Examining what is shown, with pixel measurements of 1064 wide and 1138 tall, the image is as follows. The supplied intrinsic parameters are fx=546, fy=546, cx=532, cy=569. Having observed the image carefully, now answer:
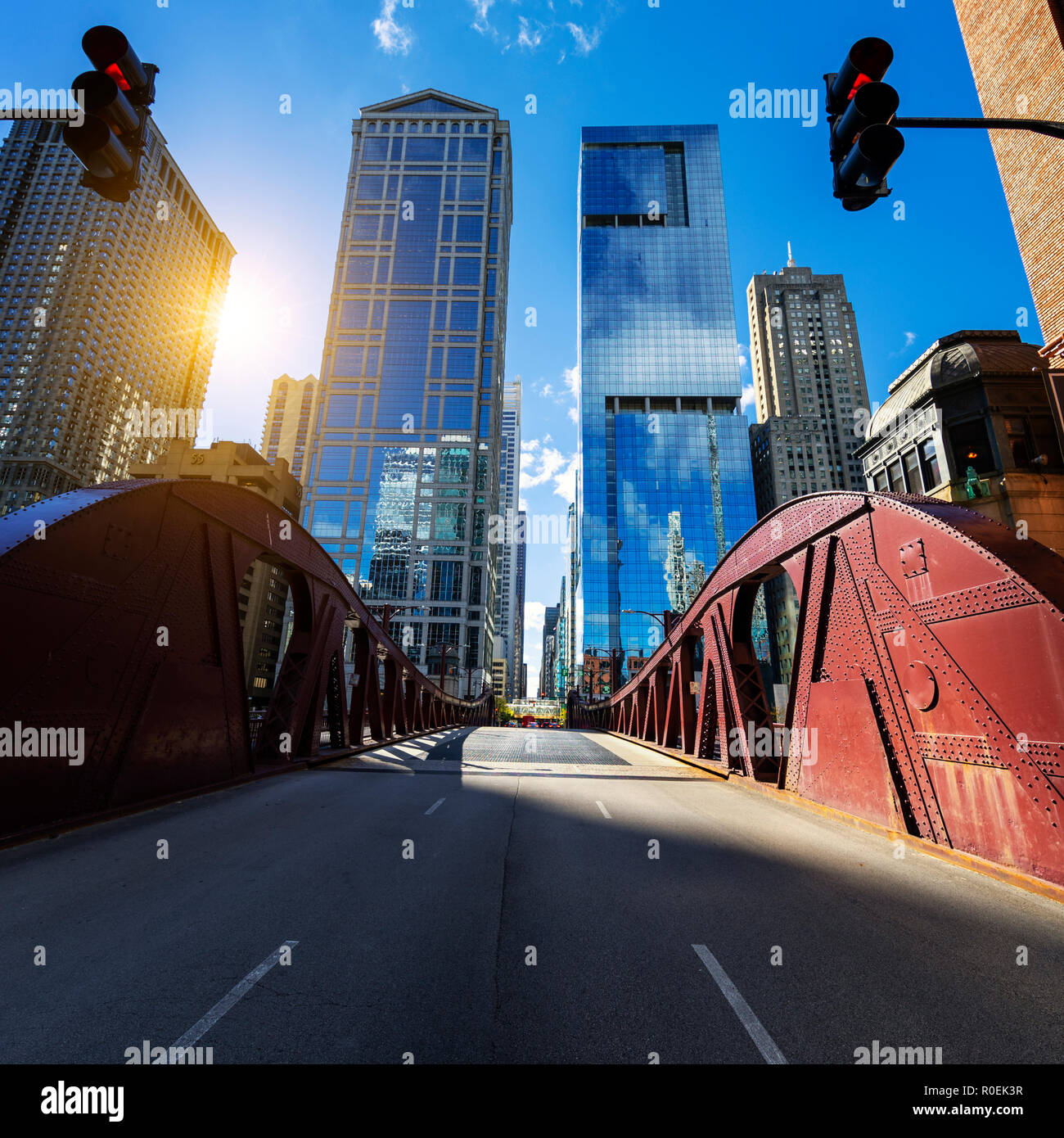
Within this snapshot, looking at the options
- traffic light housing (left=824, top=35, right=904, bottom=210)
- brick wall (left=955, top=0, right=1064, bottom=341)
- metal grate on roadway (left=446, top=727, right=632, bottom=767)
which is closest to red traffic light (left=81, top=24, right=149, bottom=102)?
traffic light housing (left=824, top=35, right=904, bottom=210)

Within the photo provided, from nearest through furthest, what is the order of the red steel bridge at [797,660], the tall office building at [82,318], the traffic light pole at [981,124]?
1. the traffic light pole at [981,124]
2. the red steel bridge at [797,660]
3. the tall office building at [82,318]

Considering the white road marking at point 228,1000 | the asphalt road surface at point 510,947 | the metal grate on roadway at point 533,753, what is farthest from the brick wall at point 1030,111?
the white road marking at point 228,1000

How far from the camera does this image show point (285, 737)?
13148 mm

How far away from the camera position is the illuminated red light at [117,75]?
13.3 feet

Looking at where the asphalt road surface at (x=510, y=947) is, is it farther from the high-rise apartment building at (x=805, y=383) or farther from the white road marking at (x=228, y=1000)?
the high-rise apartment building at (x=805, y=383)

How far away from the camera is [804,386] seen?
125m

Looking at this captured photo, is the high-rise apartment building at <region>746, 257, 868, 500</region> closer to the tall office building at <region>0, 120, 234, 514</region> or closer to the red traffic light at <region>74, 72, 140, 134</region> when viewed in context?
the red traffic light at <region>74, 72, 140, 134</region>

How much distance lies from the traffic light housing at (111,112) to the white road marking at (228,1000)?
5.27 meters

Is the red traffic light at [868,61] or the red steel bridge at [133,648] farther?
the red steel bridge at [133,648]

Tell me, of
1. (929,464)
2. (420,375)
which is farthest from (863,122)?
(420,375)

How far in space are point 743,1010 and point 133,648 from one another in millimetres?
8944

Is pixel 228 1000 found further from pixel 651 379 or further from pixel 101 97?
pixel 651 379

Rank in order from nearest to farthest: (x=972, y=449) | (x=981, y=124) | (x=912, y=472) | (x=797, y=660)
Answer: (x=981, y=124) → (x=797, y=660) → (x=972, y=449) → (x=912, y=472)
